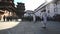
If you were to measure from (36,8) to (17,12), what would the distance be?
738cm

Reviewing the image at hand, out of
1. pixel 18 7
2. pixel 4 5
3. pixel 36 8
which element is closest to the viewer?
pixel 4 5

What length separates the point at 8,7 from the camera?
133 ft

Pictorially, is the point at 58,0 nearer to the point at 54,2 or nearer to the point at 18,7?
the point at 54,2

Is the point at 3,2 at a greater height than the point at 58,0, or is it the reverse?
the point at 3,2

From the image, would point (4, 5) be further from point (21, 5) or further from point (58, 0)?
point (58, 0)

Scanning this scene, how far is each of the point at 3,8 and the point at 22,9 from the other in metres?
19.2

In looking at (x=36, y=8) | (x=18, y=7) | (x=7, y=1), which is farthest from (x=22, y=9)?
(x=7, y=1)

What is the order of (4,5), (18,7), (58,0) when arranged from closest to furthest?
(58,0), (4,5), (18,7)

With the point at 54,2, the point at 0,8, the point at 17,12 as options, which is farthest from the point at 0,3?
the point at 54,2

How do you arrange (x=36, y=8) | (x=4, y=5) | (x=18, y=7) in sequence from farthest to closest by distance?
1. (x=18, y=7)
2. (x=36, y=8)
3. (x=4, y=5)

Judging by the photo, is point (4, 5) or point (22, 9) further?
point (22, 9)

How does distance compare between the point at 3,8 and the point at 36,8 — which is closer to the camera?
the point at 3,8

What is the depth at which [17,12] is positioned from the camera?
53812 millimetres

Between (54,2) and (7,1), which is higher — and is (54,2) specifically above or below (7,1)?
below
